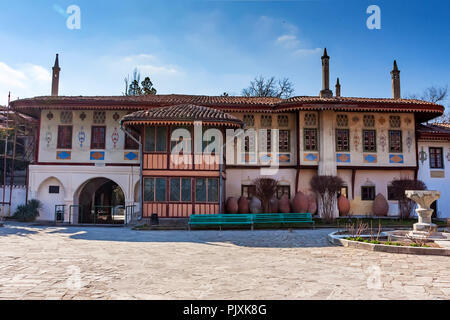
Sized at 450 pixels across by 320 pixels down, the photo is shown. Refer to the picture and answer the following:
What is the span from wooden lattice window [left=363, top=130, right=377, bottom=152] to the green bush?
16.3 meters

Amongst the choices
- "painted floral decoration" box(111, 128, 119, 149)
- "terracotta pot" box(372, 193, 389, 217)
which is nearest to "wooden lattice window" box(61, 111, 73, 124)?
"painted floral decoration" box(111, 128, 119, 149)

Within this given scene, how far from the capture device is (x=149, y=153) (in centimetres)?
1464

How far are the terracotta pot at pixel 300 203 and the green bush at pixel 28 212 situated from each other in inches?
482

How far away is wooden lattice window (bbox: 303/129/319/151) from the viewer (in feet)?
55.8

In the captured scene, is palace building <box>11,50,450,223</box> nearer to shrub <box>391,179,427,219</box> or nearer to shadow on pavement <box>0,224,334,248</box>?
shrub <box>391,179,427,219</box>

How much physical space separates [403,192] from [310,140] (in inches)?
196

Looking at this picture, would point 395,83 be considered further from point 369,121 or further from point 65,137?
point 65,137

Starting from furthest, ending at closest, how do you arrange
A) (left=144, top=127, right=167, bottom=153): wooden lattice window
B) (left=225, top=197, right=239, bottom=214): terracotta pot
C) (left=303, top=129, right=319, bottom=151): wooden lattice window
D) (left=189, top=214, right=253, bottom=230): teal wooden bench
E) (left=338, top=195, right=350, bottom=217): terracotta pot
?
(left=303, top=129, right=319, bottom=151): wooden lattice window < (left=338, top=195, right=350, bottom=217): terracotta pot < (left=225, top=197, right=239, bottom=214): terracotta pot < (left=144, top=127, right=167, bottom=153): wooden lattice window < (left=189, top=214, right=253, bottom=230): teal wooden bench

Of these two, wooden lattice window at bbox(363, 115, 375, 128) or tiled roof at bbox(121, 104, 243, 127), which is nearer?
tiled roof at bbox(121, 104, 243, 127)

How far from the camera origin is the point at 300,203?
16.2 m

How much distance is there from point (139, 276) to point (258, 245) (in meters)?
4.35

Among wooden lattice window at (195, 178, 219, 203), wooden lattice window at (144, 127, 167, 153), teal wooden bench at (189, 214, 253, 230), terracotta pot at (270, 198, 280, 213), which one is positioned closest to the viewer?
teal wooden bench at (189, 214, 253, 230)

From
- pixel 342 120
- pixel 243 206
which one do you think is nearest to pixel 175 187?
pixel 243 206

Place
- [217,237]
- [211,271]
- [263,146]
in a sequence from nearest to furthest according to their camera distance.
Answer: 1. [211,271]
2. [217,237]
3. [263,146]
